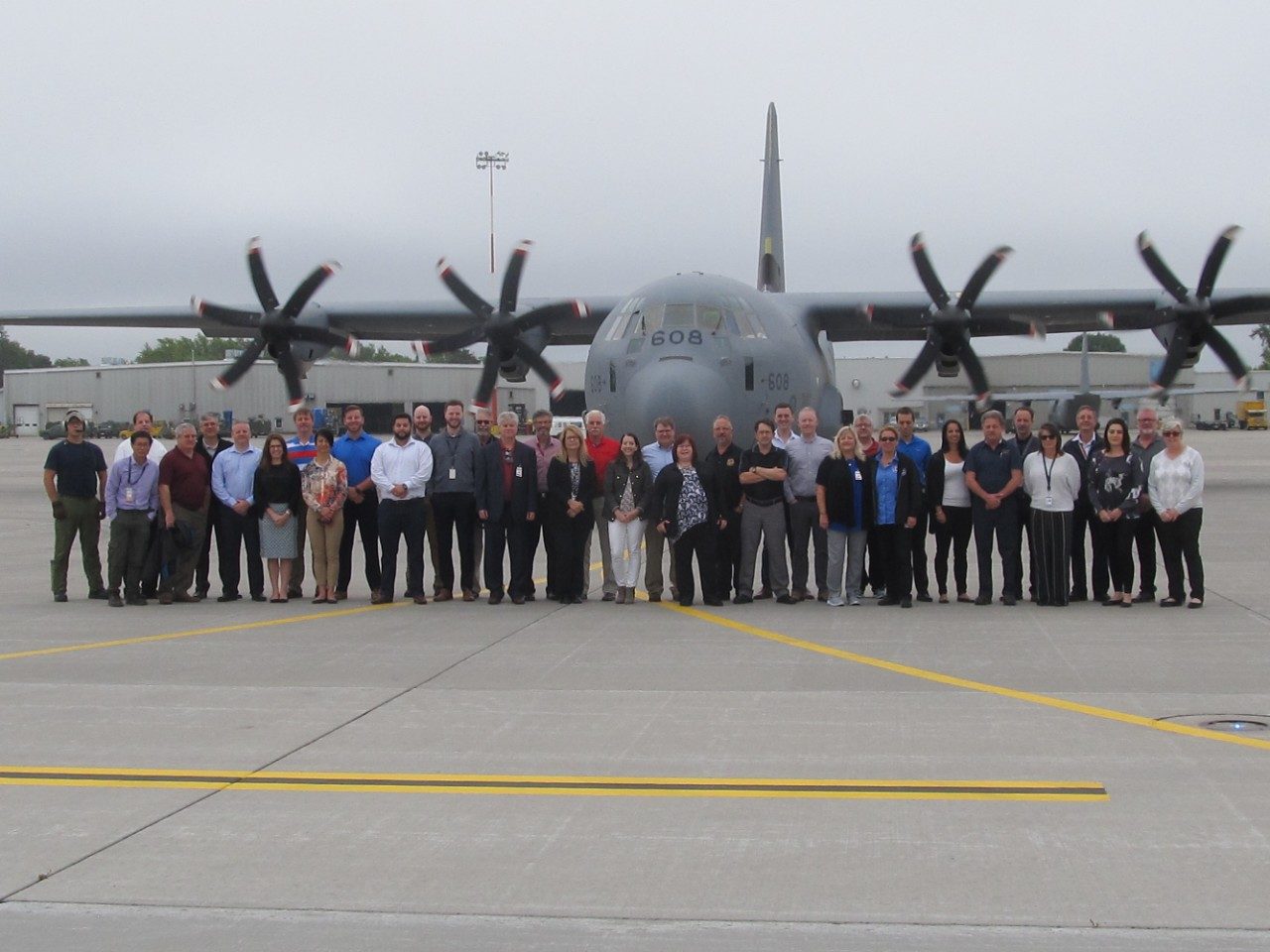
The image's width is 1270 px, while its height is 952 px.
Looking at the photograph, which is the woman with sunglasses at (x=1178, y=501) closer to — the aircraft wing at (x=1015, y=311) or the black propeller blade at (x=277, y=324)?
the aircraft wing at (x=1015, y=311)

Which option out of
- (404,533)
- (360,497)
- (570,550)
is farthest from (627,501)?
(360,497)

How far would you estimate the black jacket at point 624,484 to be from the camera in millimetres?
12266

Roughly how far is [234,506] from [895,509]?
6.15m

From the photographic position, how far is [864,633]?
34.4 ft

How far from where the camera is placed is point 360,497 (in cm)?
1279

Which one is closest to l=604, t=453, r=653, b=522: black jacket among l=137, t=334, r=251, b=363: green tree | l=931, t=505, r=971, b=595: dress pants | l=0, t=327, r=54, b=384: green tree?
l=931, t=505, r=971, b=595: dress pants

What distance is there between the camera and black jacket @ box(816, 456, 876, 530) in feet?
39.2

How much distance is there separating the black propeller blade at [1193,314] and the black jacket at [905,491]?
12.0 metres

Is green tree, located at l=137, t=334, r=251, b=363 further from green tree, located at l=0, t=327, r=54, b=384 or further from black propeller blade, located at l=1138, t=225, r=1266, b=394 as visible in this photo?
black propeller blade, located at l=1138, t=225, r=1266, b=394

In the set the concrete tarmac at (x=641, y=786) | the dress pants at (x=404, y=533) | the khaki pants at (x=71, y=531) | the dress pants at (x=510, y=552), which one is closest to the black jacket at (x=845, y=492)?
the concrete tarmac at (x=641, y=786)

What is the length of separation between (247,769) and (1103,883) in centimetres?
389

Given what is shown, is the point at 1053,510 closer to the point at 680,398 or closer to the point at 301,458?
the point at 680,398

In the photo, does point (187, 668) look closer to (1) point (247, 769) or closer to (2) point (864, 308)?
(1) point (247, 769)

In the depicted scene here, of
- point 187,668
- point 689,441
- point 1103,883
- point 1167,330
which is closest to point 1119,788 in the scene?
point 1103,883
